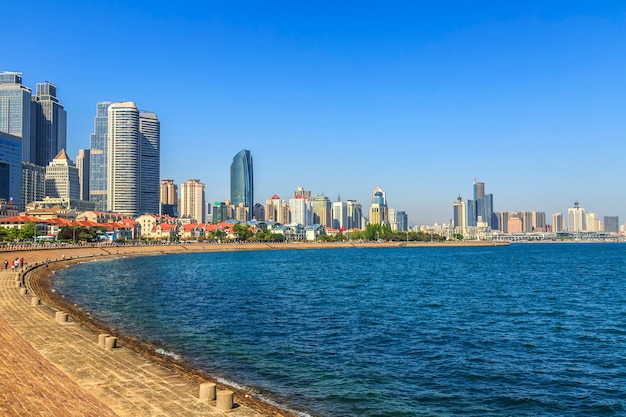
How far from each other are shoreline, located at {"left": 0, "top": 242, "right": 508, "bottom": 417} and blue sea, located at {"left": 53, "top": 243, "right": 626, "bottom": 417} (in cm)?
102

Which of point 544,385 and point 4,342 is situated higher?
point 4,342

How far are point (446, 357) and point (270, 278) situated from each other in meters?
45.2

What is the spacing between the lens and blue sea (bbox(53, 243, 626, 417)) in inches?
731

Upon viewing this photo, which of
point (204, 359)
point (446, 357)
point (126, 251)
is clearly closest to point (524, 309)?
point (446, 357)

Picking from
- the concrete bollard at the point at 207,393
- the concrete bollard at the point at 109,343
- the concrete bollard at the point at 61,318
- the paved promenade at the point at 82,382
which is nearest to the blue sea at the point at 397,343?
the concrete bollard at the point at 109,343

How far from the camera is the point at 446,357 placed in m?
24.2

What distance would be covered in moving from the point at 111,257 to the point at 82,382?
4044 inches

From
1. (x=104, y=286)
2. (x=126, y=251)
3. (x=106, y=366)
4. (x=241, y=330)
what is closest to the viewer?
(x=106, y=366)

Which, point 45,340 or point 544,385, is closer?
point 544,385

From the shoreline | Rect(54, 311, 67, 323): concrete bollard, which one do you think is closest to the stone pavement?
the shoreline

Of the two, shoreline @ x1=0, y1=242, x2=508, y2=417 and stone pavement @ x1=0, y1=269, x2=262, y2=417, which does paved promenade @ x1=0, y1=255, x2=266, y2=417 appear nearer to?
stone pavement @ x1=0, y1=269, x2=262, y2=417

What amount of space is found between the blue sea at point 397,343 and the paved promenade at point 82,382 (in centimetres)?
366

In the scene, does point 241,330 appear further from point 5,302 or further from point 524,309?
point 524,309

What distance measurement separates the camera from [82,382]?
15.8 metres
